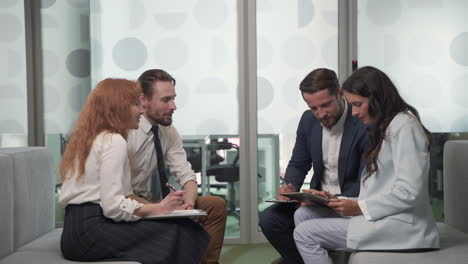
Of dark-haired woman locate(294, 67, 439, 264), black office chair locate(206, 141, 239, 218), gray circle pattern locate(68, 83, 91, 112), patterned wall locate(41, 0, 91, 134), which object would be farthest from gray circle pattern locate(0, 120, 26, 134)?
dark-haired woman locate(294, 67, 439, 264)

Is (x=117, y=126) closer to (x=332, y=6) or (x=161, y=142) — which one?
(x=161, y=142)

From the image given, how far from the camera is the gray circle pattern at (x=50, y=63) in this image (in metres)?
4.28

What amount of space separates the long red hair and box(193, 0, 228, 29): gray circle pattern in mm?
2071

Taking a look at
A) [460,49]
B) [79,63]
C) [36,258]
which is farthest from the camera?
[79,63]

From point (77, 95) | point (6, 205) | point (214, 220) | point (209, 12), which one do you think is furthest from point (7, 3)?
point (214, 220)

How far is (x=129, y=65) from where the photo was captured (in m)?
4.22

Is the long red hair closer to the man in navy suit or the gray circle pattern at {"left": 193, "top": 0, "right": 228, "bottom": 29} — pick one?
the man in navy suit

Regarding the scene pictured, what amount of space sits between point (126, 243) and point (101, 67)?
2.36 metres

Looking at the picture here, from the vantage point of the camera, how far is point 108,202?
2.09 metres

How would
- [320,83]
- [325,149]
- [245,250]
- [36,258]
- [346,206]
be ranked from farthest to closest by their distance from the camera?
[245,250]
[325,149]
[320,83]
[346,206]
[36,258]

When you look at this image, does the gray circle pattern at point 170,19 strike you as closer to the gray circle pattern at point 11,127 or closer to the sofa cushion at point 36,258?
the gray circle pattern at point 11,127

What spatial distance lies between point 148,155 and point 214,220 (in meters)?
0.50

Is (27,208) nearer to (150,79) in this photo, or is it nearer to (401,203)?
(150,79)

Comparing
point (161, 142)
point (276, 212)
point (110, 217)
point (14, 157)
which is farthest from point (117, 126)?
point (276, 212)
